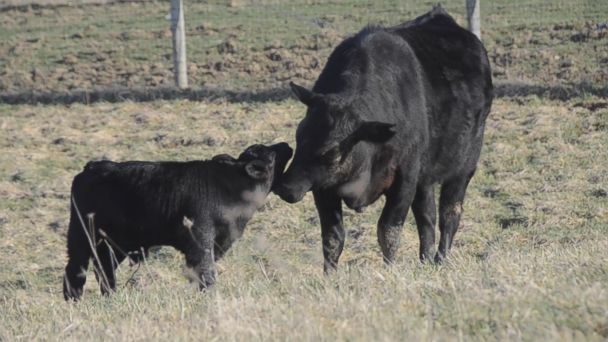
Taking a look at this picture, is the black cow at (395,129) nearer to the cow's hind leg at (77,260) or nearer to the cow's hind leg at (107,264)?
the cow's hind leg at (107,264)

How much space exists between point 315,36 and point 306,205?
29.2 ft

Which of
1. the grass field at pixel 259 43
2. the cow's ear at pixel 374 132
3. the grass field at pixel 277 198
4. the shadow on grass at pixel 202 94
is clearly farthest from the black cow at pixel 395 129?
the grass field at pixel 259 43

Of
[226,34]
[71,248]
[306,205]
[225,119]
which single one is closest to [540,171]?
[306,205]

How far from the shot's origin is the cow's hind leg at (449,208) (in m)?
9.84

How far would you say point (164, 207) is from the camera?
29.2ft

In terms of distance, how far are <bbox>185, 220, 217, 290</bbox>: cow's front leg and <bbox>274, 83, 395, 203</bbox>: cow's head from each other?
1.07 metres

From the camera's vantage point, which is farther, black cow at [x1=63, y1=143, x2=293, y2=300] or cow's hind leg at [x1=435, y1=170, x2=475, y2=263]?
cow's hind leg at [x1=435, y1=170, x2=475, y2=263]

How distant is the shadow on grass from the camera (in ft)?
51.0

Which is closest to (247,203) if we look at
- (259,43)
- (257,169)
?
(257,169)

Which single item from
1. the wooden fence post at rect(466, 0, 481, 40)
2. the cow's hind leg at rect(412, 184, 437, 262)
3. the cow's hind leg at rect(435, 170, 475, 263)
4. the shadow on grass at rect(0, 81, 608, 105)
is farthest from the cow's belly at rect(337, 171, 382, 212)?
the wooden fence post at rect(466, 0, 481, 40)

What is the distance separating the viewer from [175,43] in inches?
716

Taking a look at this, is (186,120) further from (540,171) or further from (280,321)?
(280,321)

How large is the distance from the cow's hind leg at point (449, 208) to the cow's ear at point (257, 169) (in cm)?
158

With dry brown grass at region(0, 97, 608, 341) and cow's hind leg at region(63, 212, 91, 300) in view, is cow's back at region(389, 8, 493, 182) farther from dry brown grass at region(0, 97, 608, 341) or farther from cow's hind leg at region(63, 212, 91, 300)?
cow's hind leg at region(63, 212, 91, 300)
